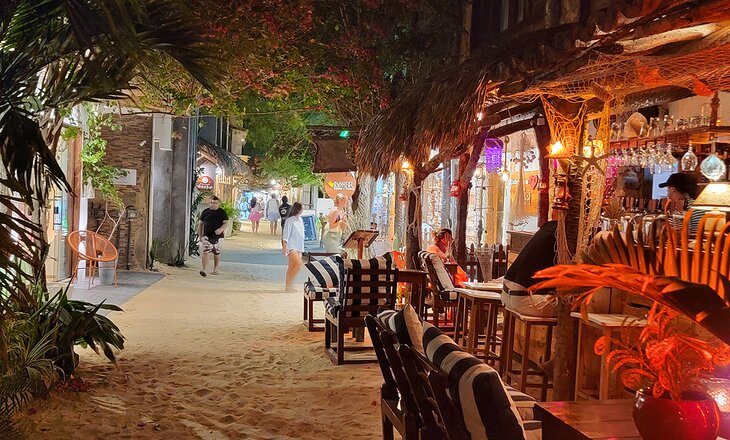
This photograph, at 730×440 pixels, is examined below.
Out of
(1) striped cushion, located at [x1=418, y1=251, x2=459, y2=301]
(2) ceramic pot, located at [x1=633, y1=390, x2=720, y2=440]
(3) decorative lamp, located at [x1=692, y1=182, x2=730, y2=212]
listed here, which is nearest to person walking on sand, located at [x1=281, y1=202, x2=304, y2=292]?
(1) striped cushion, located at [x1=418, y1=251, x2=459, y2=301]

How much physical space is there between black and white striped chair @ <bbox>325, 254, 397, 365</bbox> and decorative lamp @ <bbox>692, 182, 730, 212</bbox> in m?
3.12

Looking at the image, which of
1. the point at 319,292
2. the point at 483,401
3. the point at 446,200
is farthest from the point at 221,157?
the point at 483,401

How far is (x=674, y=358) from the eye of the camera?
2.56 metres

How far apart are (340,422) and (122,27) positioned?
3286 mm

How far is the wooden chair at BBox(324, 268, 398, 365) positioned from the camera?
7.42 meters

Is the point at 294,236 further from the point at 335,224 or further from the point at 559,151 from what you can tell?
the point at 559,151

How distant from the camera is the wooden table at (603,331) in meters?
4.80

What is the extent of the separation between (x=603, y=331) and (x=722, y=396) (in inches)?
85.3

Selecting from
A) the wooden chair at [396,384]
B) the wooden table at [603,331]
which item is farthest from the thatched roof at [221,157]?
the wooden chair at [396,384]

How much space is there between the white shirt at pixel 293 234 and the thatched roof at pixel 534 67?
5.77 m

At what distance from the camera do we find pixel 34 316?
5898mm

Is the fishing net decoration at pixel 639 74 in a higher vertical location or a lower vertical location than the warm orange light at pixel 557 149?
higher

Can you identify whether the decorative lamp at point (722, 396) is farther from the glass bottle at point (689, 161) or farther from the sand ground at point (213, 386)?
the glass bottle at point (689, 161)

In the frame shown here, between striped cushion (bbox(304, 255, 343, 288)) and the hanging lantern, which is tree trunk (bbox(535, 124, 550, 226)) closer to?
the hanging lantern
